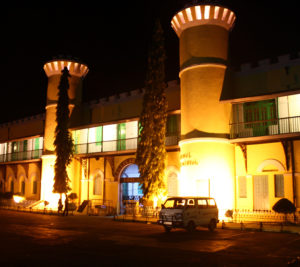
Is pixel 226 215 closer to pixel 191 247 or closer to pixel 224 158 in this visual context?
pixel 224 158

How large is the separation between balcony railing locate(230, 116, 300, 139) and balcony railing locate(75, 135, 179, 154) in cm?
→ 438

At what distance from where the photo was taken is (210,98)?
22.4m

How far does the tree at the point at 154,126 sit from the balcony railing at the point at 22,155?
15247mm

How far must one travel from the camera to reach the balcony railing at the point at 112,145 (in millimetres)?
25141

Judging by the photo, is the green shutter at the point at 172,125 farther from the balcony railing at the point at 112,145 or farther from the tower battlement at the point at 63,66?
the tower battlement at the point at 63,66

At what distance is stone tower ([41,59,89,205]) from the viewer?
3186 centimetres

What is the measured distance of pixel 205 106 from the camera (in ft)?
73.4

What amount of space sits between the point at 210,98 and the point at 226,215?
23.1ft

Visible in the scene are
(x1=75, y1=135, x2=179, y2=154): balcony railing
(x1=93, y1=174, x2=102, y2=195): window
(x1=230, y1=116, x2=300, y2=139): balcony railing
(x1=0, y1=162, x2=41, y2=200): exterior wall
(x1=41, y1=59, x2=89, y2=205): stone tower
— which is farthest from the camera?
(x1=0, y1=162, x2=41, y2=200): exterior wall

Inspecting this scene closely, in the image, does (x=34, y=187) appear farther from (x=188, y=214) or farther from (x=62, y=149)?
(x=188, y=214)

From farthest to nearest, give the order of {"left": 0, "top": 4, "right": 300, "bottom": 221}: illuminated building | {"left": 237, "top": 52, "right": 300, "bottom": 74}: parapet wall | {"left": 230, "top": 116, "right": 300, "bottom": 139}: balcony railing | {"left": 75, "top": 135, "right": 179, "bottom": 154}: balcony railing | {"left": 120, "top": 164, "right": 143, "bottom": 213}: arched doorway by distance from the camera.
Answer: {"left": 120, "top": 164, "right": 143, "bottom": 213}: arched doorway → {"left": 75, "top": 135, "right": 179, "bottom": 154}: balcony railing → {"left": 237, "top": 52, "right": 300, "bottom": 74}: parapet wall → {"left": 0, "top": 4, "right": 300, "bottom": 221}: illuminated building → {"left": 230, "top": 116, "right": 300, "bottom": 139}: balcony railing

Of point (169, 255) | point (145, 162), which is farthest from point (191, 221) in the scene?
point (145, 162)

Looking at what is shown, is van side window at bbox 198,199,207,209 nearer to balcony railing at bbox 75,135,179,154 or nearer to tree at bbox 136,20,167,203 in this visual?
tree at bbox 136,20,167,203

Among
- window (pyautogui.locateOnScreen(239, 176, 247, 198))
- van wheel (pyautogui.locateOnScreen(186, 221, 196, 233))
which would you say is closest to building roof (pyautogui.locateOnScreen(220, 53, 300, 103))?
window (pyautogui.locateOnScreen(239, 176, 247, 198))
